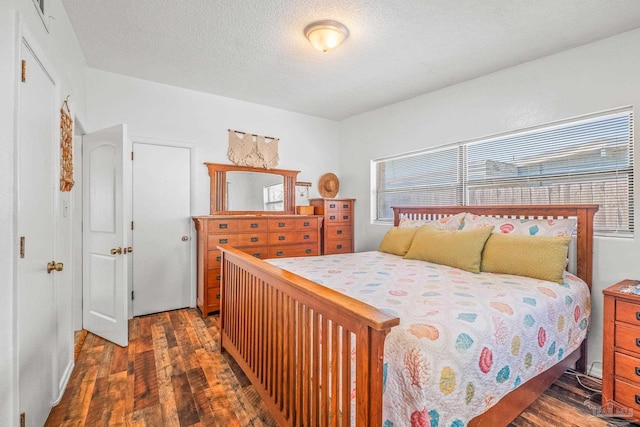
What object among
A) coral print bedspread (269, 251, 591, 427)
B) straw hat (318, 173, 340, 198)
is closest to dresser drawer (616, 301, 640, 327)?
coral print bedspread (269, 251, 591, 427)

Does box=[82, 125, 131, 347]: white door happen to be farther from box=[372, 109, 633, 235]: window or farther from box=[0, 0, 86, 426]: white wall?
box=[372, 109, 633, 235]: window

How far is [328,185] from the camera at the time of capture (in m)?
4.80

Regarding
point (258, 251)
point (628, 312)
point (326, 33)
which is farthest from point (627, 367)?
point (258, 251)

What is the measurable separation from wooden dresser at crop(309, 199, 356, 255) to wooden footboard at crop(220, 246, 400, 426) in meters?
2.23

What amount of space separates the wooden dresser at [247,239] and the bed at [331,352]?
1060 millimetres

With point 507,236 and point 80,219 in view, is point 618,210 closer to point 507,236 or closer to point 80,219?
point 507,236

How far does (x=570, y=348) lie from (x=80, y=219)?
4.27m

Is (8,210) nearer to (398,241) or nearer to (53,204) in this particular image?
(53,204)

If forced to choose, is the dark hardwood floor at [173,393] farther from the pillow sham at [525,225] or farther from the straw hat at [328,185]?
the straw hat at [328,185]

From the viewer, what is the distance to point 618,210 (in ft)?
7.65

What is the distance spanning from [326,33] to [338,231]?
108 inches

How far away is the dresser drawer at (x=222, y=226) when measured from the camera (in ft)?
11.0

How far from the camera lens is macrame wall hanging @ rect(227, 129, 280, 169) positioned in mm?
3988

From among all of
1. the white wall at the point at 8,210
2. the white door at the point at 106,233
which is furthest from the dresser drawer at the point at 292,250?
the white wall at the point at 8,210
